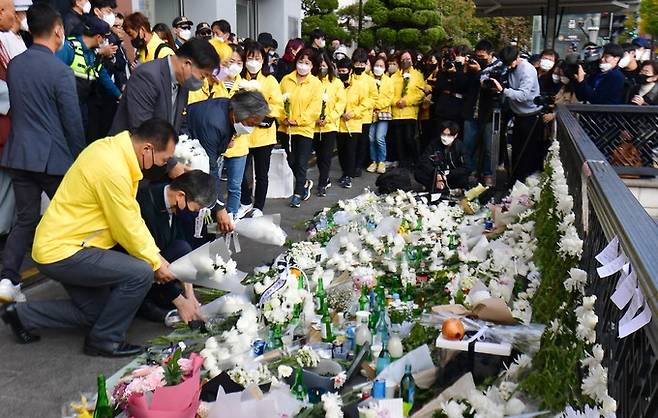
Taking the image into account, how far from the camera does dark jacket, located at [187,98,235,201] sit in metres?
5.94

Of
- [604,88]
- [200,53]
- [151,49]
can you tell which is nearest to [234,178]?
[151,49]

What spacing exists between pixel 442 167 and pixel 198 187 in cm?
490

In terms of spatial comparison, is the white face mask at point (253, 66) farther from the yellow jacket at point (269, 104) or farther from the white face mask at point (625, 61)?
the white face mask at point (625, 61)

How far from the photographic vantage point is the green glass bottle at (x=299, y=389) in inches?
135

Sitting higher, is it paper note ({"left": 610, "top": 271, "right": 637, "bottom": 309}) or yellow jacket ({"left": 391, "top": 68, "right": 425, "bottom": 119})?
paper note ({"left": 610, "top": 271, "right": 637, "bottom": 309})

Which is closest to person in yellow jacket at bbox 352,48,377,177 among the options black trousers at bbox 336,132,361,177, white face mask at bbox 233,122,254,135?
black trousers at bbox 336,132,361,177

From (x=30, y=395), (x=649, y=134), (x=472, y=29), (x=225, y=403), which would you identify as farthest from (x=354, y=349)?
(x=472, y=29)

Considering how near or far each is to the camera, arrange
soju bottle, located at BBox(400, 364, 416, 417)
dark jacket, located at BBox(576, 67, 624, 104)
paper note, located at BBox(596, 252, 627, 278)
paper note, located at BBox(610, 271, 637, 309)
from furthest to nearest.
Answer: dark jacket, located at BBox(576, 67, 624, 104)
soju bottle, located at BBox(400, 364, 416, 417)
paper note, located at BBox(596, 252, 627, 278)
paper note, located at BBox(610, 271, 637, 309)

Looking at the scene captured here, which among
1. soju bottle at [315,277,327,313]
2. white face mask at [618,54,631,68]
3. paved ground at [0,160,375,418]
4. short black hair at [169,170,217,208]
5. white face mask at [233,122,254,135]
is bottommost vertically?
paved ground at [0,160,375,418]

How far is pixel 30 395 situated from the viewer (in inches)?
148

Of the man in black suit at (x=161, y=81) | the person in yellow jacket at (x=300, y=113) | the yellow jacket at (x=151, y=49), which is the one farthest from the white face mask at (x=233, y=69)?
the man in black suit at (x=161, y=81)

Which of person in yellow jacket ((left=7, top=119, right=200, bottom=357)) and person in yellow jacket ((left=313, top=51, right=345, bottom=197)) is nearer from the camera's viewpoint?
person in yellow jacket ((left=7, top=119, right=200, bottom=357))

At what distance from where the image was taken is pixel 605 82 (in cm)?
914

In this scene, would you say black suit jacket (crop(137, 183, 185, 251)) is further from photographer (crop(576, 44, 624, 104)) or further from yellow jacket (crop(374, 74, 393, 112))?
photographer (crop(576, 44, 624, 104))
